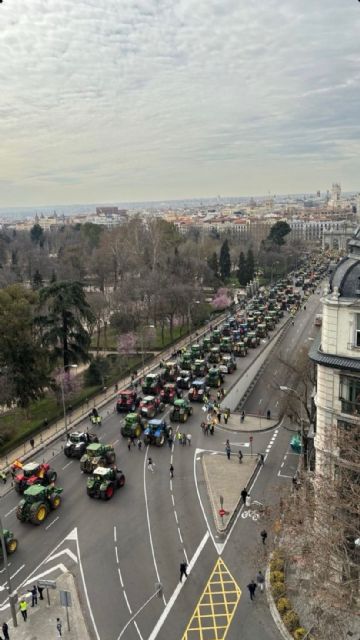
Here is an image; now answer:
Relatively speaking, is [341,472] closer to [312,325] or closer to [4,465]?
[4,465]

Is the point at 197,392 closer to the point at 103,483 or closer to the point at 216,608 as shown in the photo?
the point at 103,483

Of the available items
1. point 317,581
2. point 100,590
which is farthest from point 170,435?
point 317,581

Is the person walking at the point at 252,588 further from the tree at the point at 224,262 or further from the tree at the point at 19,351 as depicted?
the tree at the point at 224,262

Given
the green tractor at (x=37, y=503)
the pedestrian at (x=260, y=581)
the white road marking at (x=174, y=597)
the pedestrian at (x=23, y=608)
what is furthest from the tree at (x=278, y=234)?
the pedestrian at (x=23, y=608)

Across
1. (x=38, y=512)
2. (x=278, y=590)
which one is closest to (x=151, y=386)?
(x=38, y=512)

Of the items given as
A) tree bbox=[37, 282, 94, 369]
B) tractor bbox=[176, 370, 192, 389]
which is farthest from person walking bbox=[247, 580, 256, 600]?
tractor bbox=[176, 370, 192, 389]
